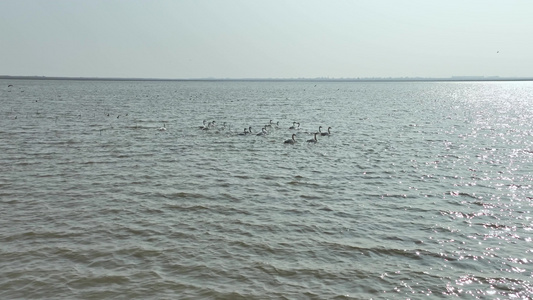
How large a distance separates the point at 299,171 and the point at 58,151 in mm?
15303

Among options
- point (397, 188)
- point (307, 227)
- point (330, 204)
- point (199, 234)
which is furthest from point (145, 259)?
point (397, 188)

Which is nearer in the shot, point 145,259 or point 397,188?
point 145,259

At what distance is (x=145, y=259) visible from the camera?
38.7 ft

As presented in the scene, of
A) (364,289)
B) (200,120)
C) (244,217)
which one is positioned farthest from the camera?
(200,120)

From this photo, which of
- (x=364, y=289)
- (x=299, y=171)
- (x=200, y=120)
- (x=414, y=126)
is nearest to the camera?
(x=364, y=289)

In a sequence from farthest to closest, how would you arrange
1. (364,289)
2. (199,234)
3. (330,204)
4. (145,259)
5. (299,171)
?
(299,171)
(330,204)
(199,234)
(145,259)
(364,289)

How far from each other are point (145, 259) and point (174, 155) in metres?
15.5

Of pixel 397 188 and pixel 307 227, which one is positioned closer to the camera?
pixel 307 227

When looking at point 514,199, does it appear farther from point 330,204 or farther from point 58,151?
point 58,151

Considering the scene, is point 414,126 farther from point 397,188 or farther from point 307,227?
point 307,227

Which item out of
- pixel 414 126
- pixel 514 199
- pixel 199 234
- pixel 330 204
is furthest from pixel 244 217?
pixel 414 126

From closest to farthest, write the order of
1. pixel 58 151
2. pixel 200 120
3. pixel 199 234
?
1. pixel 199 234
2. pixel 58 151
3. pixel 200 120

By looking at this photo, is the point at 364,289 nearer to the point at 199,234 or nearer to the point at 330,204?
the point at 199,234

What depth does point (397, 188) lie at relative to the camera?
63.8ft
